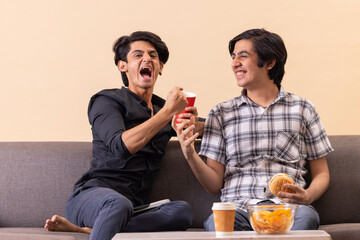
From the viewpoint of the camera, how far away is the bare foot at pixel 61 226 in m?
2.05

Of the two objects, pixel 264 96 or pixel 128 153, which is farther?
pixel 264 96

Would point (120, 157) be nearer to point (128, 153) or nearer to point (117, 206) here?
point (128, 153)

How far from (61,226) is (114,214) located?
0.99 ft

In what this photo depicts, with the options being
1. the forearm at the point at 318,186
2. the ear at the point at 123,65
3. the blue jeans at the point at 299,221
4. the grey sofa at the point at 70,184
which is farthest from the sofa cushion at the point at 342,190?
the ear at the point at 123,65

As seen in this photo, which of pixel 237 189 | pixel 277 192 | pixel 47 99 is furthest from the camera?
pixel 47 99

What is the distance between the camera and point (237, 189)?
2242 millimetres

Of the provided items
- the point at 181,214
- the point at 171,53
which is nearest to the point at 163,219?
the point at 181,214

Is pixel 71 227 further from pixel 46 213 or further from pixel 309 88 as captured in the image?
pixel 309 88

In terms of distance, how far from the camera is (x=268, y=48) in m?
2.37

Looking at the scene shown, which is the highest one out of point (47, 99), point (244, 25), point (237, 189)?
point (244, 25)

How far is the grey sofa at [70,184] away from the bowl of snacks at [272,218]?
3.03ft

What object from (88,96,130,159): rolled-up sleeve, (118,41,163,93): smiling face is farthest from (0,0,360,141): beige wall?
(88,96,130,159): rolled-up sleeve

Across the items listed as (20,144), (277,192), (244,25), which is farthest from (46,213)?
(244,25)

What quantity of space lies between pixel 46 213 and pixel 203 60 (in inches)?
50.9
